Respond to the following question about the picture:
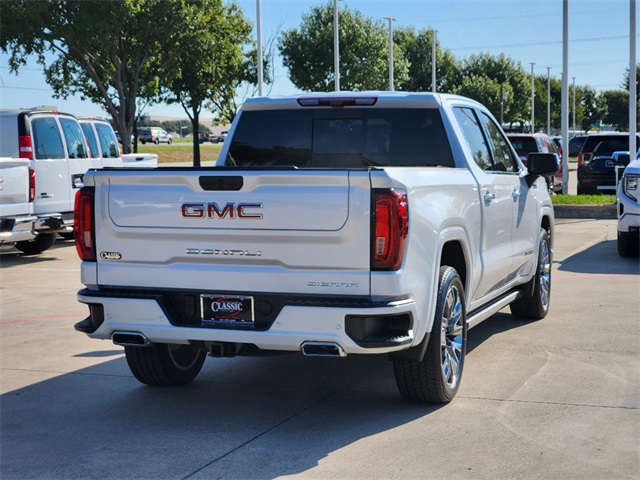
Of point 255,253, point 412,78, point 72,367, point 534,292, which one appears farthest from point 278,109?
point 412,78

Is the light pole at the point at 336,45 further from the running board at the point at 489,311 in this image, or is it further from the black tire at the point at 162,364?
the black tire at the point at 162,364

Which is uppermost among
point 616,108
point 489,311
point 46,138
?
point 616,108

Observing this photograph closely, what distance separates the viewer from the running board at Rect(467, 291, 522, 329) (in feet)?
23.1

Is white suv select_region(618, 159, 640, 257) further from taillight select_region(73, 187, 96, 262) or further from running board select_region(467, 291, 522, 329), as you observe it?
taillight select_region(73, 187, 96, 262)

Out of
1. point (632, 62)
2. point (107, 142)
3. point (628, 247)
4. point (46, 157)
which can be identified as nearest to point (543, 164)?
point (628, 247)

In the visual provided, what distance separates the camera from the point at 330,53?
58781 mm

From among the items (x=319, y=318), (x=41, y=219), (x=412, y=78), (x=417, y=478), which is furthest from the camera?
(x=412, y=78)

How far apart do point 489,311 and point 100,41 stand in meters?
29.0

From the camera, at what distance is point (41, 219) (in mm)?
14852

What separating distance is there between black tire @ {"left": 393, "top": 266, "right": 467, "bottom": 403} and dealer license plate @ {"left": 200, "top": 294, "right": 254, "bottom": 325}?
3.28 feet

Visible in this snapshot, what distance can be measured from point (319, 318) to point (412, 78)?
8143cm

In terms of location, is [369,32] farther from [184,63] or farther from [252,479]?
[252,479]

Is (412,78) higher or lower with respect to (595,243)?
higher

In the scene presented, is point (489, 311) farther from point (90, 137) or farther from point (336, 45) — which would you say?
point (336, 45)
